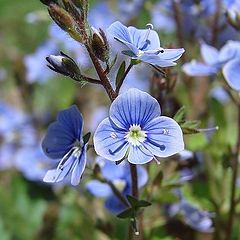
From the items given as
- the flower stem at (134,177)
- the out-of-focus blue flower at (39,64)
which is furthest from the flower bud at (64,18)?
the out-of-focus blue flower at (39,64)

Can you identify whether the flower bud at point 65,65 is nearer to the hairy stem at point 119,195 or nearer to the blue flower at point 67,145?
the blue flower at point 67,145

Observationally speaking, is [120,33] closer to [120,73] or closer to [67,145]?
[120,73]

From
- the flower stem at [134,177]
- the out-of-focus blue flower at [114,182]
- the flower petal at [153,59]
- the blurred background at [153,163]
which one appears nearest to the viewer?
the flower petal at [153,59]

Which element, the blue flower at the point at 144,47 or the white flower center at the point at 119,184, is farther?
the white flower center at the point at 119,184

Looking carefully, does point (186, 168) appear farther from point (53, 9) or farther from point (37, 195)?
point (53, 9)

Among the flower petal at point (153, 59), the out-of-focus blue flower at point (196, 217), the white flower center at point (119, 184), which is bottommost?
the out-of-focus blue flower at point (196, 217)

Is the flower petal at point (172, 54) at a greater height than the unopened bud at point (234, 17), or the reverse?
the unopened bud at point (234, 17)
